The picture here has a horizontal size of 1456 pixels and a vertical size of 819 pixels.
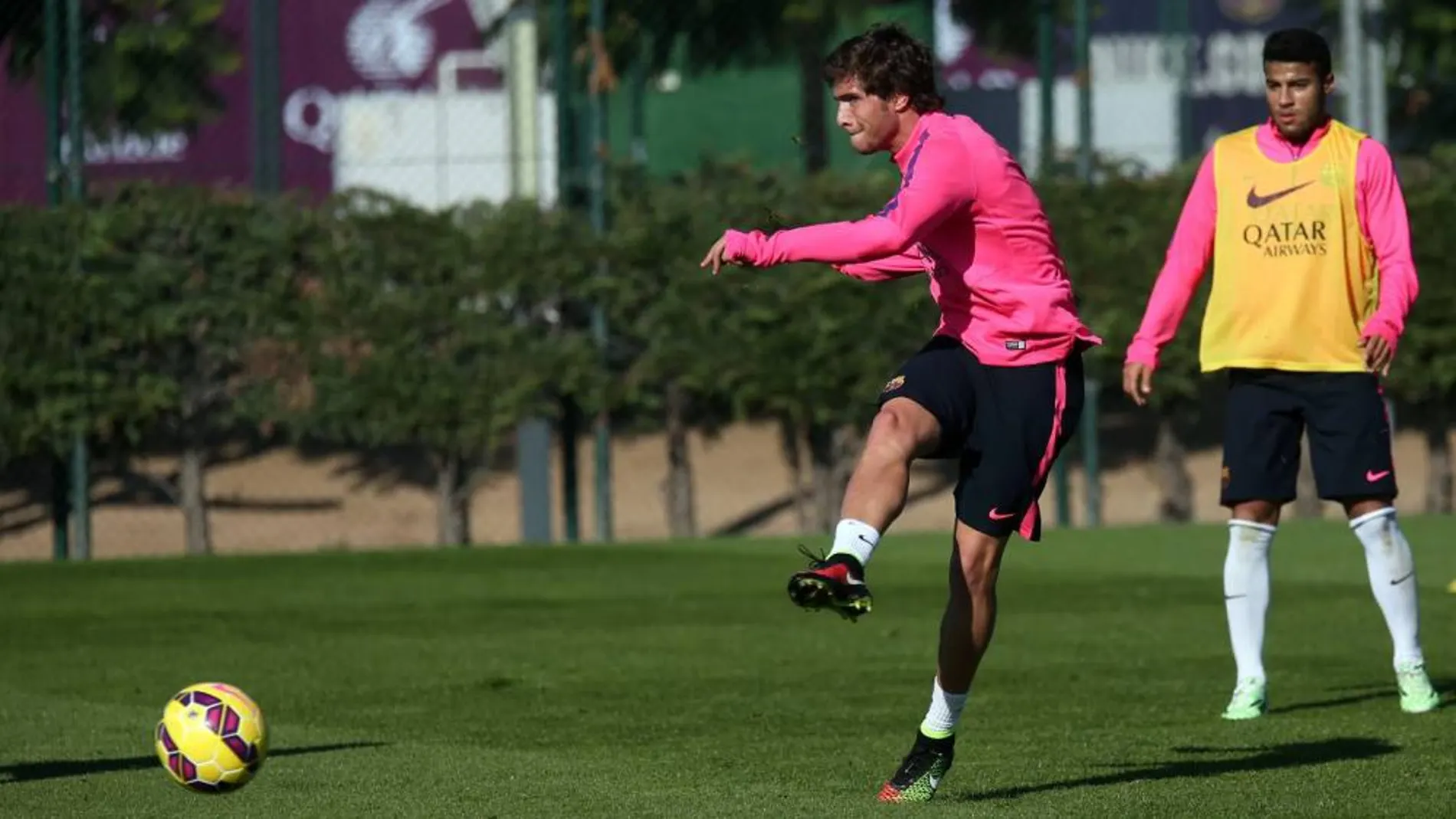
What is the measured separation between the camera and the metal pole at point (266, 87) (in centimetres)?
1812

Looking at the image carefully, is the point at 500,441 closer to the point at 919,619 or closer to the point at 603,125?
the point at 603,125

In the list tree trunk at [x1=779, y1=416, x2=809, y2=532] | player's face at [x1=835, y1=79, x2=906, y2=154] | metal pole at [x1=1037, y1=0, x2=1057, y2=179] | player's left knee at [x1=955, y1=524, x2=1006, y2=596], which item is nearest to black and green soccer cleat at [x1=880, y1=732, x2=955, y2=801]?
player's left knee at [x1=955, y1=524, x2=1006, y2=596]

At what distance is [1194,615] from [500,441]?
6.49 metres

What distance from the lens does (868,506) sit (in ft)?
20.2

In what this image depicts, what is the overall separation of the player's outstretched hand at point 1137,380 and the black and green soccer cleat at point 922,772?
5.56ft

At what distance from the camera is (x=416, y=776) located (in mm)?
7086

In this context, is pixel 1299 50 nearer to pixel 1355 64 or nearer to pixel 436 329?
pixel 436 329

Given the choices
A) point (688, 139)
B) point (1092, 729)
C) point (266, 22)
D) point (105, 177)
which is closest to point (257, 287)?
point (105, 177)

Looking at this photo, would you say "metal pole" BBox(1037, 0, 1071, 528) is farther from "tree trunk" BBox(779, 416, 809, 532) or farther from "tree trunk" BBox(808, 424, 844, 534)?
"tree trunk" BBox(779, 416, 809, 532)

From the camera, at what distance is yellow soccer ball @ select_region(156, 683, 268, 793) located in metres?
6.32

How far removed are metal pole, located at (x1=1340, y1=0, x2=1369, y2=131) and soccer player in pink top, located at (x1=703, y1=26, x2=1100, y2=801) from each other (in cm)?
1212

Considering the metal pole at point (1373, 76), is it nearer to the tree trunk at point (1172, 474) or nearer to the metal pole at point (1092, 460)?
the tree trunk at point (1172, 474)

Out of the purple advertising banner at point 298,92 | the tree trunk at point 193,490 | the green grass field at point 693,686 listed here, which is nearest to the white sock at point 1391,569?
the green grass field at point 693,686

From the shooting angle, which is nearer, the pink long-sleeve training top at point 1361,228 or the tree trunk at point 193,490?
the pink long-sleeve training top at point 1361,228
